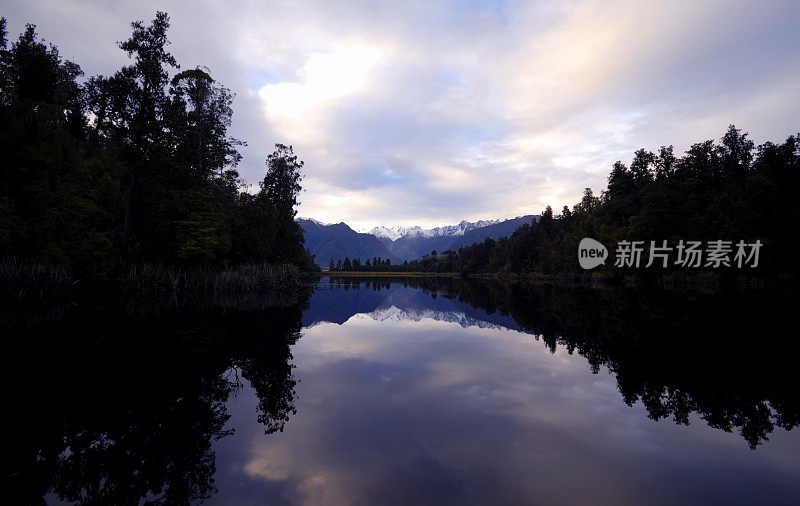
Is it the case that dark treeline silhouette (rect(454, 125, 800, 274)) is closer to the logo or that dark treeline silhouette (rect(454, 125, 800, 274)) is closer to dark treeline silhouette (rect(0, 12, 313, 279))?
the logo

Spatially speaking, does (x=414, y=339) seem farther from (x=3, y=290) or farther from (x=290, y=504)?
(x=3, y=290)

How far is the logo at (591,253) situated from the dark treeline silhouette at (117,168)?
63529 mm

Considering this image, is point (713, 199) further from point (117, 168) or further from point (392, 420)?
point (117, 168)

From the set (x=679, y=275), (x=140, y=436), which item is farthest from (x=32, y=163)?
(x=679, y=275)

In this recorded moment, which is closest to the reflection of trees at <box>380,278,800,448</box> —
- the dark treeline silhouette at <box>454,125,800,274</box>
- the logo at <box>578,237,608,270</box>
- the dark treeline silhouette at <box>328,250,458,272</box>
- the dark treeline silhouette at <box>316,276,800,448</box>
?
the dark treeline silhouette at <box>316,276,800,448</box>

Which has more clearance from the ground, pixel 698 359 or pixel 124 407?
pixel 124 407

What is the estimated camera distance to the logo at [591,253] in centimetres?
6494

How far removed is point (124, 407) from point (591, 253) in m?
78.9

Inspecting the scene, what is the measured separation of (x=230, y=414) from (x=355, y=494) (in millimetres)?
4006

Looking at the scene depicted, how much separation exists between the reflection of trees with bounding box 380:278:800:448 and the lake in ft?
0.29

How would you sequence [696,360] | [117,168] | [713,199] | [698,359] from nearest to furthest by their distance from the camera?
[696,360] → [698,359] → [117,168] → [713,199]

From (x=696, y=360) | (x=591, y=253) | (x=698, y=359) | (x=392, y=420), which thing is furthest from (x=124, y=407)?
(x=591, y=253)

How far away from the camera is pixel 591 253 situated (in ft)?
227

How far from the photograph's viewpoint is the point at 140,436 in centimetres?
560
